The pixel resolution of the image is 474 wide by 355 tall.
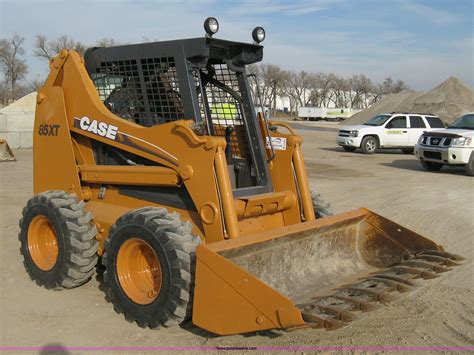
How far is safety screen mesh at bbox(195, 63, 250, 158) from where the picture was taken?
18.4 ft

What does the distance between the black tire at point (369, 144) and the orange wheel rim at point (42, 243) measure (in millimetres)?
18032

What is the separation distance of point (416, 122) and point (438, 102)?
27.8 m

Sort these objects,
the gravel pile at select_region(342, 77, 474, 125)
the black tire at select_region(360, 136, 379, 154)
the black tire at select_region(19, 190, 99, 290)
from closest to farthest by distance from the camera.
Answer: the black tire at select_region(19, 190, 99, 290) < the black tire at select_region(360, 136, 379, 154) < the gravel pile at select_region(342, 77, 474, 125)

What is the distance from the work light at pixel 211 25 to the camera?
15.5 ft

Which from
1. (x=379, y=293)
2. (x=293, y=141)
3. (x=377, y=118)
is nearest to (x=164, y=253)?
(x=379, y=293)

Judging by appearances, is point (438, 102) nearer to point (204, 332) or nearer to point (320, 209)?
point (320, 209)

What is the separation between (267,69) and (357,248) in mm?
88429

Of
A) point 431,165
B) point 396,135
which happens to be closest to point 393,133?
point 396,135

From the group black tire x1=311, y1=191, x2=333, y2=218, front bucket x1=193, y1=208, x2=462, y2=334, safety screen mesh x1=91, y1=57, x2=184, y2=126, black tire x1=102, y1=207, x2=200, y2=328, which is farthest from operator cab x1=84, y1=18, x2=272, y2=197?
black tire x1=102, y1=207, x2=200, y2=328

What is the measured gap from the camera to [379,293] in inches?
→ 150

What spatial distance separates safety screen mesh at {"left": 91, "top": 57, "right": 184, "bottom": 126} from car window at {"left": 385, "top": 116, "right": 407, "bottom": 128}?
1828 cm

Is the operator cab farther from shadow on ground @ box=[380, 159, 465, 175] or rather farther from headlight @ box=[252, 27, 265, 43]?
shadow on ground @ box=[380, 159, 465, 175]

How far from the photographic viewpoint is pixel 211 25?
4719 millimetres

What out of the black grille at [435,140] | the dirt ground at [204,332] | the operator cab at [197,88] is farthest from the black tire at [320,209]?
the black grille at [435,140]
